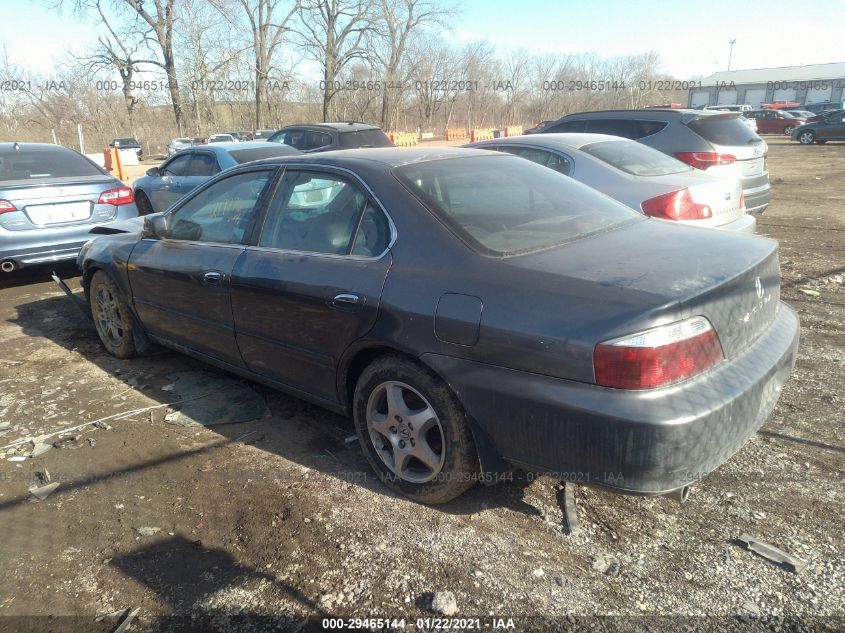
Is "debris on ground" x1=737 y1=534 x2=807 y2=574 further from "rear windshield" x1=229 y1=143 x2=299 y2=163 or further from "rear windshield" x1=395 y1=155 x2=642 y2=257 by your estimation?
"rear windshield" x1=229 y1=143 x2=299 y2=163

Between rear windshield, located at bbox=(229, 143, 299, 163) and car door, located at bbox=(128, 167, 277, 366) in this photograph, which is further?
rear windshield, located at bbox=(229, 143, 299, 163)

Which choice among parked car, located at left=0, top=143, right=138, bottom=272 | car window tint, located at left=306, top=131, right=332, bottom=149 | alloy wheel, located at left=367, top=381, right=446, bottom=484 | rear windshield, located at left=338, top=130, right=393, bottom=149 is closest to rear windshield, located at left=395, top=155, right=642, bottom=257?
Answer: alloy wheel, located at left=367, top=381, right=446, bottom=484

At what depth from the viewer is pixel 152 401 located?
412 cm

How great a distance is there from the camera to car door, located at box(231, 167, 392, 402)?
289 centimetres

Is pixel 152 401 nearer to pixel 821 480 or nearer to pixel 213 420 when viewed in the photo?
pixel 213 420

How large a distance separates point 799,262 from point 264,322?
6.31 metres

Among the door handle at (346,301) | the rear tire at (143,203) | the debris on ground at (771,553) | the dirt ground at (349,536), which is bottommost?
the dirt ground at (349,536)

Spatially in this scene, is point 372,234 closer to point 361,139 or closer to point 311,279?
point 311,279

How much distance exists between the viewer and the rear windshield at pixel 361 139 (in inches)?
411

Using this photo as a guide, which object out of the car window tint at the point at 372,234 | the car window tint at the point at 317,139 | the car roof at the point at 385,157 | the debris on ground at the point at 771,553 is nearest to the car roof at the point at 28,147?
the car window tint at the point at 317,139

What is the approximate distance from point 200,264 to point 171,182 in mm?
6263

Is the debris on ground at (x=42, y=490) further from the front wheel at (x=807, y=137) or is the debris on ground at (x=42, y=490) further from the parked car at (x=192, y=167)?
the front wheel at (x=807, y=137)

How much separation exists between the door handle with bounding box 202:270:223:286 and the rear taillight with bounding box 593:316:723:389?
7.79ft

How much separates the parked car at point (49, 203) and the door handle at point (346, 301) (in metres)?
5.21
